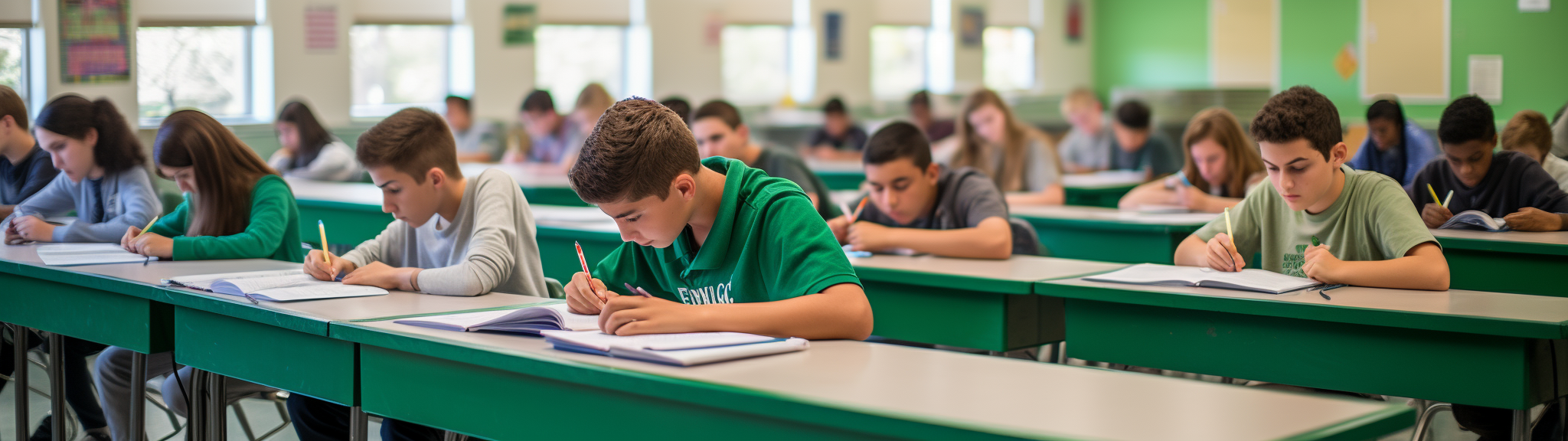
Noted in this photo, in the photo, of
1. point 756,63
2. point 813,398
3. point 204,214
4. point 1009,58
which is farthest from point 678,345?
point 1009,58

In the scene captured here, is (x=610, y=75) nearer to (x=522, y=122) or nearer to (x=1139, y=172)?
(x=522, y=122)

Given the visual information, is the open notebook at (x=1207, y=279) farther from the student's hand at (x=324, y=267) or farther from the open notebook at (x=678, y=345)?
the student's hand at (x=324, y=267)

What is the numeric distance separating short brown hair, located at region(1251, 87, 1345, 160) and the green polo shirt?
1.01 meters

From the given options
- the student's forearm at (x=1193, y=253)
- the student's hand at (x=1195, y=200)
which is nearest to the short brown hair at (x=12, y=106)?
the student's forearm at (x=1193, y=253)

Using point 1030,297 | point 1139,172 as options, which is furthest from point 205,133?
point 1139,172

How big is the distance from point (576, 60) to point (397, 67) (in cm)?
133

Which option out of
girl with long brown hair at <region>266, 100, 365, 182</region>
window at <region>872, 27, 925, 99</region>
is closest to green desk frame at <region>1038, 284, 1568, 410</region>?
girl with long brown hair at <region>266, 100, 365, 182</region>

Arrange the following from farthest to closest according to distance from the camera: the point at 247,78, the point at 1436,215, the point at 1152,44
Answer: the point at 1152,44 → the point at 247,78 → the point at 1436,215

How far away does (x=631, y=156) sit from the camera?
5.08 feet

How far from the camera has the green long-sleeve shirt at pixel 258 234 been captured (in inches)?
104

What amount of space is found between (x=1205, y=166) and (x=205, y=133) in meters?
2.88

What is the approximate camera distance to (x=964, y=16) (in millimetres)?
10578

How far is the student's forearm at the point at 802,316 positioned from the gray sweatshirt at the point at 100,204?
2103 mm

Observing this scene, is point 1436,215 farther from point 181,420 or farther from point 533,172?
point 533,172
